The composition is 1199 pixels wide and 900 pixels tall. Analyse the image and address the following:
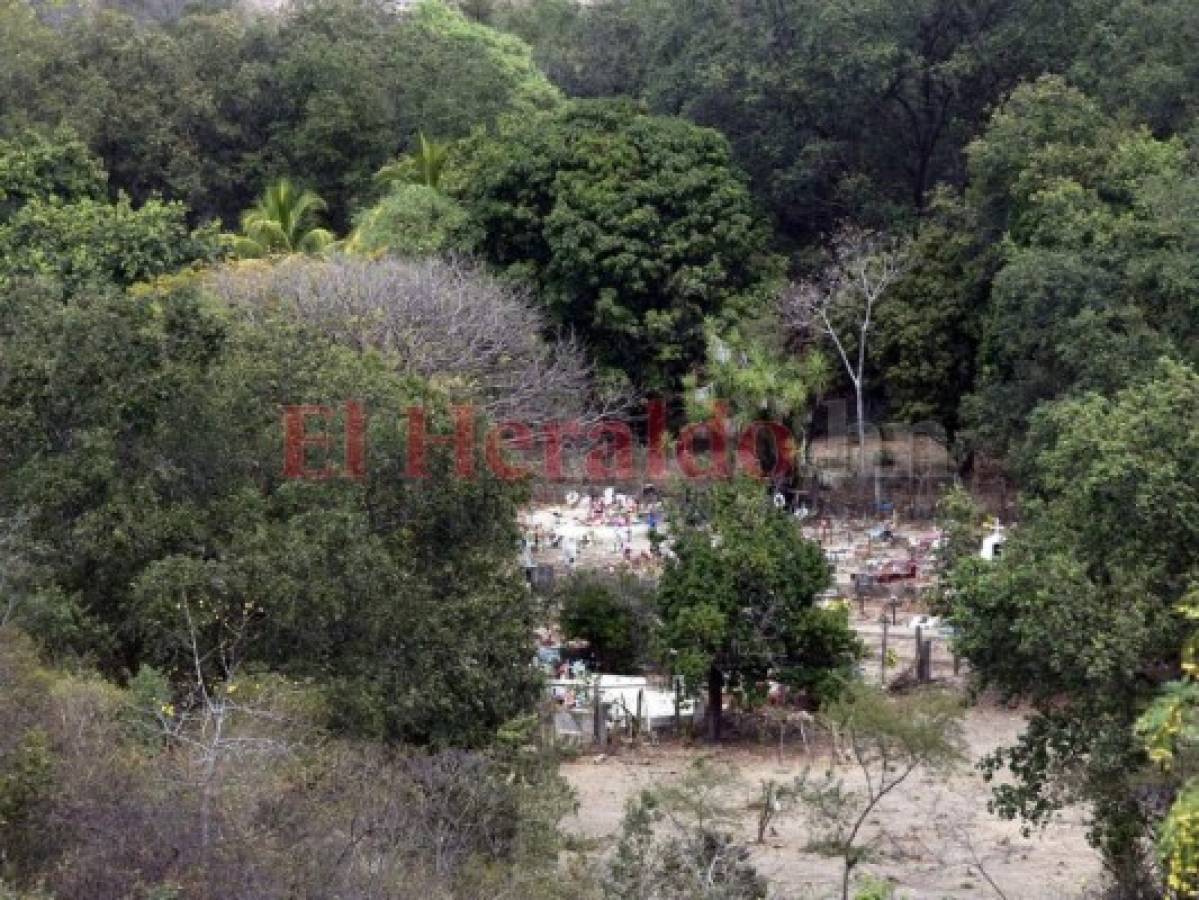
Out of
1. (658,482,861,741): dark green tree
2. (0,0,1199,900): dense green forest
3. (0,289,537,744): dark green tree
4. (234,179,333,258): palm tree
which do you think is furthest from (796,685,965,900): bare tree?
(234,179,333,258): palm tree

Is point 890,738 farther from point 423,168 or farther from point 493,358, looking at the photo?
point 423,168

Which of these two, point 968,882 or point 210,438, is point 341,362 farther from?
point 968,882

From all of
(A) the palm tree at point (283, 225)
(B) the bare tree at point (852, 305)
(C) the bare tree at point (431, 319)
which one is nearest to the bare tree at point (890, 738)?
(C) the bare tree at point (431, 319)

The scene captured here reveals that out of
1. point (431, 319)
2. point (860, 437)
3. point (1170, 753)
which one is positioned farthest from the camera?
point (860, 437)

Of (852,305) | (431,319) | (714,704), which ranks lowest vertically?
(714,704)

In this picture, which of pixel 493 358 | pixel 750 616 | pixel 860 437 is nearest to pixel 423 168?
pixel 493 358
